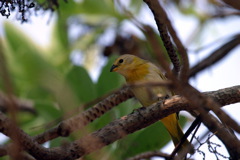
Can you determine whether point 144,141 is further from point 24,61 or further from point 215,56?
point 24,61

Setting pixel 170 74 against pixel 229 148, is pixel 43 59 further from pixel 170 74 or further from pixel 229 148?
pixel 170 74

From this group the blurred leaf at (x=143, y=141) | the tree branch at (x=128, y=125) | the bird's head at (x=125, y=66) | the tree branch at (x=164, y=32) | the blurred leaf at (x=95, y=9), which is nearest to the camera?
the tree branch at (x=164, y=32)

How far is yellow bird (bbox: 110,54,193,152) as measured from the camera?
155 inches

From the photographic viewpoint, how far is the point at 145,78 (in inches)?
171

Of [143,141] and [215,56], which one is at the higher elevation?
[215,56]

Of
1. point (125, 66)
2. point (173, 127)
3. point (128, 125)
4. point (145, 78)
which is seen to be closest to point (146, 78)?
point (145, 78)

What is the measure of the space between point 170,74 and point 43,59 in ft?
11.1

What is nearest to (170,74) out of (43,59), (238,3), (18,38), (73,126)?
(238,3)

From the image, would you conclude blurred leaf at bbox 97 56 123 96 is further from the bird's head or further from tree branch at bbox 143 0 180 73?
tree branch at bbox 143 0 180 73

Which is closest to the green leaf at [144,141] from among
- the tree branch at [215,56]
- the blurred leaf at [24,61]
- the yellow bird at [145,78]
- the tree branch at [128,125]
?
the yellow bird at [145,78]

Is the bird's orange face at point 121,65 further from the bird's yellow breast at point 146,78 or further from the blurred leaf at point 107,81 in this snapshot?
the blurred leaf at point 107,81

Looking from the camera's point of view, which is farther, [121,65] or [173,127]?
[121,65]

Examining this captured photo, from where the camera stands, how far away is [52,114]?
3.87 m

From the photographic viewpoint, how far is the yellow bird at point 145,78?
12.9 feet
